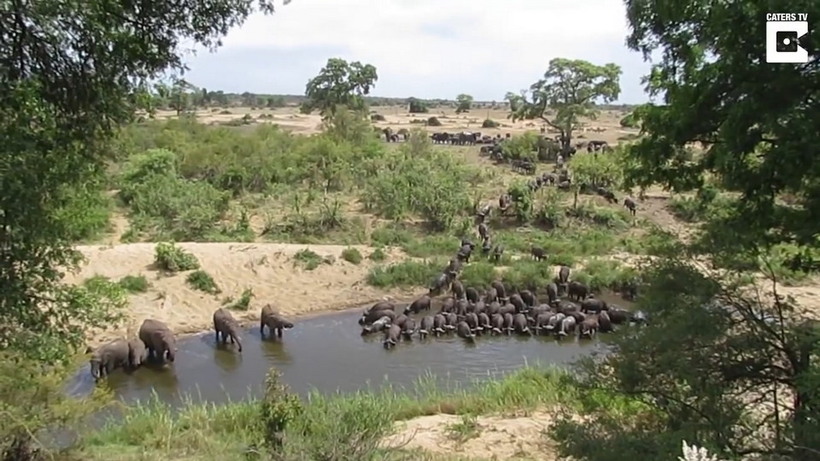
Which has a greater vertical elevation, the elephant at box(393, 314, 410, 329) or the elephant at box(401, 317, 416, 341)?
the elephant at box(393, 314, 410, 329)

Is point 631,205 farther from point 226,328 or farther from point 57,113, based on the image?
point 57,113

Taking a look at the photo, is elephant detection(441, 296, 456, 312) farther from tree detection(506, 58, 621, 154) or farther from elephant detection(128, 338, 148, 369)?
tree detection(506, 58, 621, 154)

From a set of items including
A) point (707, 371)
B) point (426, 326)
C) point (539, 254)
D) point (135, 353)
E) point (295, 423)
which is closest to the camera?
point (707, 371)

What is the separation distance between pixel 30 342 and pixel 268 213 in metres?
17.4

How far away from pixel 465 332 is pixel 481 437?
6456 millimetres

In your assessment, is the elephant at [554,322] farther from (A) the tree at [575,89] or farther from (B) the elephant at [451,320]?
(A) the tree at [575,89]

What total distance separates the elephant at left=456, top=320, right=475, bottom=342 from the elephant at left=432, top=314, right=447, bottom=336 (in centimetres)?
33

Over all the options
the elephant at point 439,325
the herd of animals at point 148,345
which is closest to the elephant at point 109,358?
the herd of animals at point 148,345

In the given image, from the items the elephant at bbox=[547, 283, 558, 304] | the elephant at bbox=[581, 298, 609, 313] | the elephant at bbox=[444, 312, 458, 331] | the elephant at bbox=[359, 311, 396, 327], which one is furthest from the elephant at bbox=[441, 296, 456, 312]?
the elephant at bbox=[581, 298, 609, 313]

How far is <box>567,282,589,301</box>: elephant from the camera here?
18.0 meters

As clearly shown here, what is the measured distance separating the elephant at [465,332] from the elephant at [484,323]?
1.16ft

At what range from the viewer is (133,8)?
18.9ft

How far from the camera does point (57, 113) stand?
225 inches

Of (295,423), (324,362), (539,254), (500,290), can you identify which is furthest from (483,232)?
(295,423)
